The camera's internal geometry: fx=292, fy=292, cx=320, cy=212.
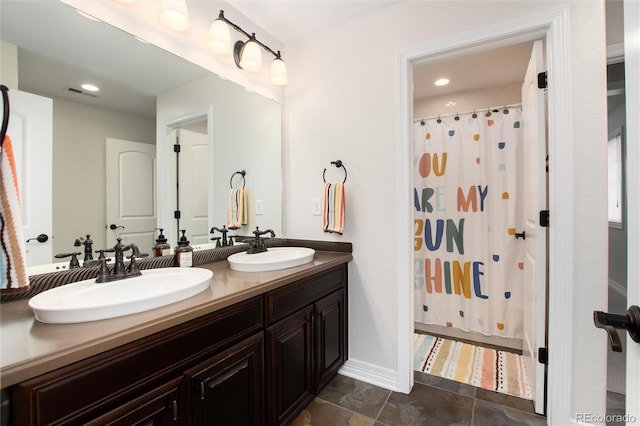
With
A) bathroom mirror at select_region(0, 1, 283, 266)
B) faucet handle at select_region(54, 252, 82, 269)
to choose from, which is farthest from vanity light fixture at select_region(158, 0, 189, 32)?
faucet handle at select_region(54, 252, 82, 269)

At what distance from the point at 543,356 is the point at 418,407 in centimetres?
75

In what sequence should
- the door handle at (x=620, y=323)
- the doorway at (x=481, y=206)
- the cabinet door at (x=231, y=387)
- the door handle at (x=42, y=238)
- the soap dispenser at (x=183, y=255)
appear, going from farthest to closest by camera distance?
1. the doorway at (x=481, y=206)
2. the soap dispenser at (x=183, y=255)
3. the door handle at (x=42, y=238)
4. the cabinet door at (x=231, y=387)
5. the door handle at (x=620, y=323)

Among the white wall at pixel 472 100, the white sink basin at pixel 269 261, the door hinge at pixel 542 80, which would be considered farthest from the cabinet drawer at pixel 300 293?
the white wall at pixel 472 100

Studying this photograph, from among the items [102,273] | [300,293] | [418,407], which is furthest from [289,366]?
[102,273]

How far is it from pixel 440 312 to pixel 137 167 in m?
2.64

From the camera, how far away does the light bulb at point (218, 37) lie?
165 centimetres

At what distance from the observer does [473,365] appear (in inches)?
85.4

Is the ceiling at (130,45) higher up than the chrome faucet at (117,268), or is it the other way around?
the ceiling at (130,45)

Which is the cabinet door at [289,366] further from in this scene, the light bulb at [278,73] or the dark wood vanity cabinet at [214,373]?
the light bulb at [278,73]

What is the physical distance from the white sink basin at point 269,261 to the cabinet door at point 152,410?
0.60 meters

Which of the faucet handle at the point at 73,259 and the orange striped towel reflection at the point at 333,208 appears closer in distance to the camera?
the faucet handle at the point at 73,259

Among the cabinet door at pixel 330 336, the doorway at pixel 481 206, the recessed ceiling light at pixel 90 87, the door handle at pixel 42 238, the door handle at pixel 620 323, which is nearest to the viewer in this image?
the door handle at pixel 620 323

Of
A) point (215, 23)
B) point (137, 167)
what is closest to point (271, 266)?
point (137, 167)

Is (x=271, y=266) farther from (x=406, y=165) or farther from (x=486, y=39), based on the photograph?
(x=486, y=39)
